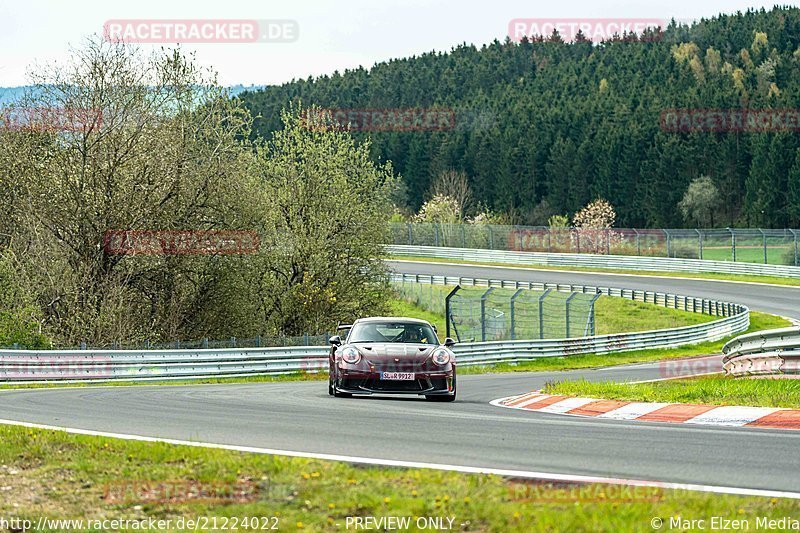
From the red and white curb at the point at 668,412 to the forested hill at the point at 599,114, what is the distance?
100325 millimetres

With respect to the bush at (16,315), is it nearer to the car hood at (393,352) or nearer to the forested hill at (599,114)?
the car hood at (393,352)

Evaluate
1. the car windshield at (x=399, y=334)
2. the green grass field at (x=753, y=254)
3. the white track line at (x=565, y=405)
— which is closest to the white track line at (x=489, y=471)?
the white track line at (x=565, y=405)

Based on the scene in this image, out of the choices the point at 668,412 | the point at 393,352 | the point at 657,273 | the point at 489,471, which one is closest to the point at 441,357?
the point at 393,352

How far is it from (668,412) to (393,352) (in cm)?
445

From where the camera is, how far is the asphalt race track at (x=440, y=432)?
7.93 meters

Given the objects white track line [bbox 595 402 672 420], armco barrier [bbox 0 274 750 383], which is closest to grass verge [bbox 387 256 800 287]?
armco barrier [bbox 0 274 750 383]

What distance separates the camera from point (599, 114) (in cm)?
13612

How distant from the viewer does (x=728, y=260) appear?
67.1m

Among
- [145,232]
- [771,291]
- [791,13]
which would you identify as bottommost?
[771,291]

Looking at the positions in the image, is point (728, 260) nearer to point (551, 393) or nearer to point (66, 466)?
point (551, 393)

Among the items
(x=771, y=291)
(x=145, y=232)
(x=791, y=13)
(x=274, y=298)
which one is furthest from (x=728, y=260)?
(x=791, y=13)

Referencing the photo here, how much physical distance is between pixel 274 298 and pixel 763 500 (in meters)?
30.7

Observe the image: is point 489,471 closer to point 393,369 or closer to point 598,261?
point 393,369

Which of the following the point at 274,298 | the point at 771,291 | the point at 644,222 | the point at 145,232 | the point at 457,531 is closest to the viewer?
the point at 457,531
